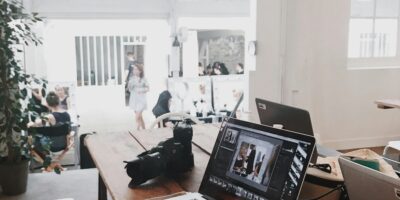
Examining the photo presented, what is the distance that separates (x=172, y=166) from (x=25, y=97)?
212 cm

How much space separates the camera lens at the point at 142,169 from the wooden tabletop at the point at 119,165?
0.10 feet

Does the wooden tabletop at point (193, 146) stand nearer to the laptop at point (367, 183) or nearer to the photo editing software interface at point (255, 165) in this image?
the photo editing software interface at point (255, 165)

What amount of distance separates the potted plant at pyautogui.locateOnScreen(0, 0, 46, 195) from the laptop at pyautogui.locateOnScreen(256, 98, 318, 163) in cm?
211

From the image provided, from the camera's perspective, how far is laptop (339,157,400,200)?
46.9 inches

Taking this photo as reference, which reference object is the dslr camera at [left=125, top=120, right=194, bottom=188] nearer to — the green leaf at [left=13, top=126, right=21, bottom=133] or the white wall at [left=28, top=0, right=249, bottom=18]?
the green leaf at [left=13, top=126, right=21, bottom=133]

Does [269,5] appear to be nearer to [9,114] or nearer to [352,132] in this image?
[352,132]

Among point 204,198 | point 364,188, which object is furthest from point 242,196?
point 364,188

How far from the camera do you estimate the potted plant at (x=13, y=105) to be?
3223 millimetres

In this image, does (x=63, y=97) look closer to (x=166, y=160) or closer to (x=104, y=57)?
(x=104, y=57)

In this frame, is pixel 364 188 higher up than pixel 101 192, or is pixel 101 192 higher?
pixel 364 188

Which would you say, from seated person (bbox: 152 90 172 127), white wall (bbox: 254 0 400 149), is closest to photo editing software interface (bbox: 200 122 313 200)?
white wall (bbox: 254 0 400 149)

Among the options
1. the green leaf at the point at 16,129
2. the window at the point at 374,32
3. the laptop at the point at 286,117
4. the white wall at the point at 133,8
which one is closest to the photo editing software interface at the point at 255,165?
the laptop at the point at 286,117

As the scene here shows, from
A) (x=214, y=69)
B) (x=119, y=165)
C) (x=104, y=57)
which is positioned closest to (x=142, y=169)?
(x=119, y=165)

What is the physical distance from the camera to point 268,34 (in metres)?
4.72
